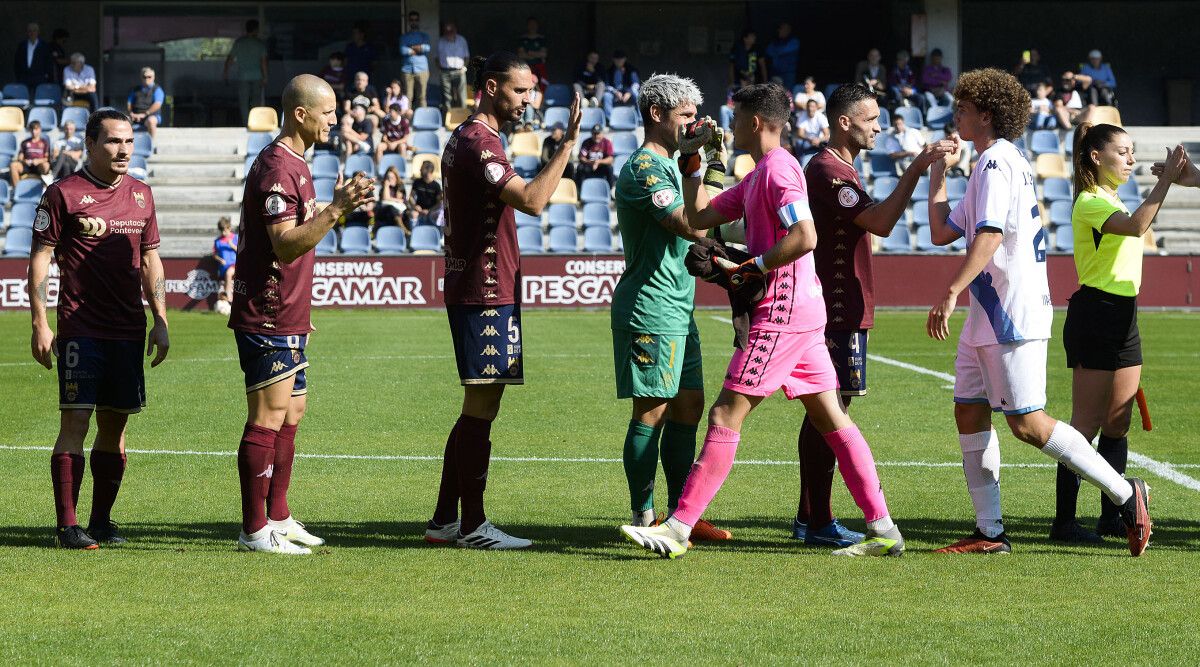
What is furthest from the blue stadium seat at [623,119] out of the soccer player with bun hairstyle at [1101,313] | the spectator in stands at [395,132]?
the soccer player with bun hairstyle at [1101,313]

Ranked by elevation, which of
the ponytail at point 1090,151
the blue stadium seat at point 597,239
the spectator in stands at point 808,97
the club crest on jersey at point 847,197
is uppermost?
the spectator in stands at point 808,97

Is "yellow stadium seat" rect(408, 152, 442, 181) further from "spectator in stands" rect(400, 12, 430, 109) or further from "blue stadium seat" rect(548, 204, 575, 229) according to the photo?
"blue stadium seat" rect(548, 204, 575, 229)

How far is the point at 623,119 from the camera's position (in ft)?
102

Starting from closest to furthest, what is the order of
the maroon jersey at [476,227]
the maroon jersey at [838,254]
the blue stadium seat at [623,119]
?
1. the maroon jersey at [476,227]
2. the maroon jersey at [838,254]
3. the blue stadium seat at [623,119]

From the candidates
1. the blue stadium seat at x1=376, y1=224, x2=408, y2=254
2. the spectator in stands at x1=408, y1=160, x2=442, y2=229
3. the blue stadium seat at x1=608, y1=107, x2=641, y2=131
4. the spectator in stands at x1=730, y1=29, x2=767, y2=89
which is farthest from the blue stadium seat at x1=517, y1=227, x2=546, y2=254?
the spectator in stands at x1=730, y1=29, x2=767, y2=89

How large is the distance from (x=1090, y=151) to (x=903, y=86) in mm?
25291

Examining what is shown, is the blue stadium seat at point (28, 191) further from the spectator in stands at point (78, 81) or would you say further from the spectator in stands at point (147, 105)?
the spectator in stands at point (78, 81)

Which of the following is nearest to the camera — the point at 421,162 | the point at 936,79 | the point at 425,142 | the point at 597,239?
the point at 597,239

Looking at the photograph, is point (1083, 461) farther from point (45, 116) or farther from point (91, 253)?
point (45, 116)

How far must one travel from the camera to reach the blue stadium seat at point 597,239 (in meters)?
27.4

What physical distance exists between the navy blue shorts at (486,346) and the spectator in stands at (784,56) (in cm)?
2638

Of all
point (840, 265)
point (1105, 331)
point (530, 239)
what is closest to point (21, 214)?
point (530, 239)

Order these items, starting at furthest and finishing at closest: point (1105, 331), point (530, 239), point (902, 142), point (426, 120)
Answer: point (426, 120)
point (902, 142)
point (530, 239)
point (1105, 331)

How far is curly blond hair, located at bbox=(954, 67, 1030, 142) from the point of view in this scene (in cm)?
619
